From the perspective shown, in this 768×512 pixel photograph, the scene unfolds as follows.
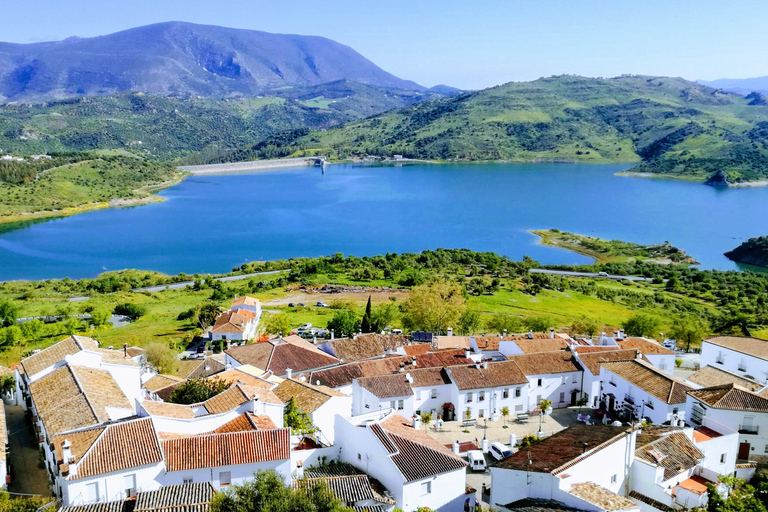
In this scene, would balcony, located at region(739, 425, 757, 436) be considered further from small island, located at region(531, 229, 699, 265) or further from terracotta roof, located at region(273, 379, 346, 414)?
small island, located at region(531, 229, 699, 265)

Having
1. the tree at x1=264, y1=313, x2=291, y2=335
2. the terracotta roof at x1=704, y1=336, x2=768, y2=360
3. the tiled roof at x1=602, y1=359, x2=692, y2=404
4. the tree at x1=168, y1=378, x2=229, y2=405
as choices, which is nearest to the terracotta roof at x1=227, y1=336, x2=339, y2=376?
the tree at x1=168, y1=378, x2=229, y2=405

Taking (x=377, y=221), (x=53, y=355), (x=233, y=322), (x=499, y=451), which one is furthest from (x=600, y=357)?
(x=377, y=221)

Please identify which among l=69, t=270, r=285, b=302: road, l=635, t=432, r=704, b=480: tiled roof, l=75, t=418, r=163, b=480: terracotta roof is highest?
l=75, t=418, r=163, b=480: terracotta roof

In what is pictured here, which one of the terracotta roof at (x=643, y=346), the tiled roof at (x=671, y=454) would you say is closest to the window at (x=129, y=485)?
the tiled roof at (x=671, y=454)

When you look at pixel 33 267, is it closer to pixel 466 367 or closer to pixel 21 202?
pixel 21 202

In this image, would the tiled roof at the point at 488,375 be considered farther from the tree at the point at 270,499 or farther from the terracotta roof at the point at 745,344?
the tree at the point at 270,499

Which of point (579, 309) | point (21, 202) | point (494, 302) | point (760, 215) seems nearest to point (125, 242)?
point (21, 202)

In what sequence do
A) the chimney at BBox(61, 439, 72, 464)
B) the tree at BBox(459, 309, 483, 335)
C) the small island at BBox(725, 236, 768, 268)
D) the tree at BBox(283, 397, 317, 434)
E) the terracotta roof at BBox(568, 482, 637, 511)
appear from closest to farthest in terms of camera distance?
the terracotta roof at BBox(568, 482, 637, 511) → the chimney at BBox(61, 439, 72, 464) → the tree at BBox(283, 397, 317, 434) → the tree at BBox(459, 309, 483, 335) → the small island at BBox(725, 236, 768, 268)
